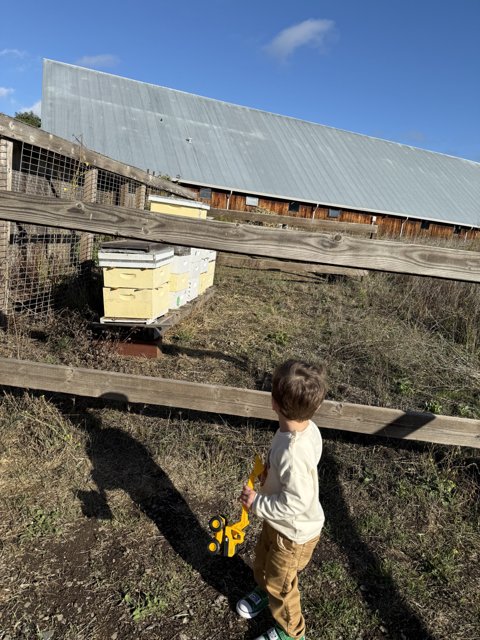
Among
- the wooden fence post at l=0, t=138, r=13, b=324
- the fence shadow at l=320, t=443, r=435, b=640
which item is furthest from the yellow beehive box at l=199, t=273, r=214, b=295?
the fence shadow at l=320, t=443, r=435, b=640

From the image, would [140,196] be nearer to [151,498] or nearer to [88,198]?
[88,198]

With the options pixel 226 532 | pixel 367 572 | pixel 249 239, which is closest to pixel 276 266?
pixel 249 239

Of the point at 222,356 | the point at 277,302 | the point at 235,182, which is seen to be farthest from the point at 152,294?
the point at 235,182

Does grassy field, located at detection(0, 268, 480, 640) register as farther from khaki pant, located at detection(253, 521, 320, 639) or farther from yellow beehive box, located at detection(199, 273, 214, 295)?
yellow beehive box, located at detection(199, 273, 214, 295)

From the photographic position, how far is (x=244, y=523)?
2.18 meters

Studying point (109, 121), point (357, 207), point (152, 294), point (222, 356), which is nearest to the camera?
point (152, 294)

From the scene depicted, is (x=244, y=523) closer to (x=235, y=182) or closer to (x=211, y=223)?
(x=211, y=223)

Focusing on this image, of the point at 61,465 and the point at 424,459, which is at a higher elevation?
the point at 424,459

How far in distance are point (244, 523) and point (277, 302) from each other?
608cm

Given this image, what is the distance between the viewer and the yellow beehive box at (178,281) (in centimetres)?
551

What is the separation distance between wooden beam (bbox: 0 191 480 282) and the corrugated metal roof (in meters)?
19.8

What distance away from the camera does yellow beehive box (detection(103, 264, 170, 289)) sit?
14.7 ft

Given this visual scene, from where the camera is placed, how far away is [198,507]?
296cm

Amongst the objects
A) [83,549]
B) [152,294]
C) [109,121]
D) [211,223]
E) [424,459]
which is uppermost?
[109,121]
